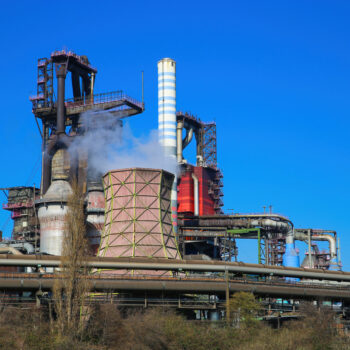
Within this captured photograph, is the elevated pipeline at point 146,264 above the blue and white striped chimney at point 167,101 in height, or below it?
below

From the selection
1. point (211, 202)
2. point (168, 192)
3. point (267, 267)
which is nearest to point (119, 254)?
point (168, 192)

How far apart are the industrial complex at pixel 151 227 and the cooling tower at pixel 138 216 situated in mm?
96

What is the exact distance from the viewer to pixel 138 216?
184 feet

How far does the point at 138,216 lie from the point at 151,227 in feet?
5.16

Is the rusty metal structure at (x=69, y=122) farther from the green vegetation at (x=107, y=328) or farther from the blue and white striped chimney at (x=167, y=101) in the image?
the green vegetation at (x=107, y=328)

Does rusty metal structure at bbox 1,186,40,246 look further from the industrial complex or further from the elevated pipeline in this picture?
the elevated pipeline

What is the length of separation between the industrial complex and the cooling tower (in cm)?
10

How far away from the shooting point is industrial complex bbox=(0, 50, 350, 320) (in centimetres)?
5053

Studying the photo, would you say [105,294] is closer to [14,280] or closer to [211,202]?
[14,280]

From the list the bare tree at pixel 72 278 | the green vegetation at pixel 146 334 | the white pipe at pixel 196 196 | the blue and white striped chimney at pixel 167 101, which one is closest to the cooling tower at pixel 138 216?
the green vegetation at pixel 146 334

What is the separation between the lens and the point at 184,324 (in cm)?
4462

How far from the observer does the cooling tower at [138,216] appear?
180 feet

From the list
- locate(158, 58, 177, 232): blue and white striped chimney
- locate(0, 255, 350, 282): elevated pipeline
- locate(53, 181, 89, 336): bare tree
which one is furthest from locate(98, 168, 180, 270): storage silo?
locate(158, 58, 177, 232): blue and white striped chimney

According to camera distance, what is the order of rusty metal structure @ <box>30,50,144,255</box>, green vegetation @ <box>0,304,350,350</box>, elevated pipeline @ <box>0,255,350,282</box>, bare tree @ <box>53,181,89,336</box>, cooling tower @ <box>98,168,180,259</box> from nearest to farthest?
1. green vegetation @ <box>0,304,350,350</box>
2. bare tree @ <box>53,181,89,336</box>
3. elevated pipeline @ <box>0,255,350,282</box>
4. cooling tower @ <box>98,168,180,259</box>
5. rusty metal structure @ <box>30,50,144,255</box>
